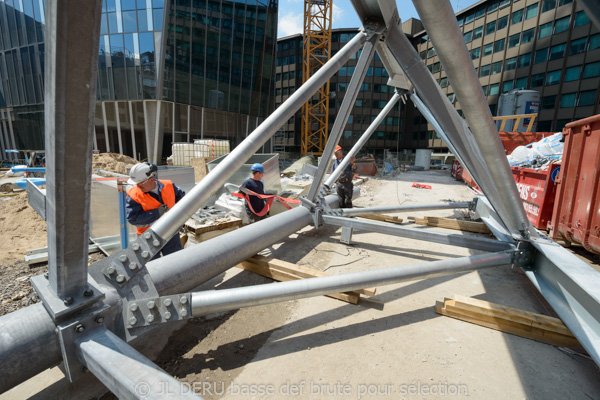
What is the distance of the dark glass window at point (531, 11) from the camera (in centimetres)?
3322

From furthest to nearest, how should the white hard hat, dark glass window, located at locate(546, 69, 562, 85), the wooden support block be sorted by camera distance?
1. dark glass window, located at locate(546, 69, 562, 85)
2. the white hard hat
3. the wooden support block

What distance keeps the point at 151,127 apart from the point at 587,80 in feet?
142

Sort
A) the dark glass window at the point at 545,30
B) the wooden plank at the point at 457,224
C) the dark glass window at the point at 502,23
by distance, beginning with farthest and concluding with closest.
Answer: the dark glass window at the point at 502,23 < the dark glass window at the point at 545,30 < the wooden plank at the point at 457,224

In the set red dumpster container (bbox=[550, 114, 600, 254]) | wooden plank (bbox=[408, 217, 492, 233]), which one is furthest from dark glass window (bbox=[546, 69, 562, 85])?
wooden plank (bbox=[408, 217, 492, 233])

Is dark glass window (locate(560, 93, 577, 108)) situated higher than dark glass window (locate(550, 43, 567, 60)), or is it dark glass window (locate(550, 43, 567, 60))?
dark glass window (locate(550, 43, 567, 60))

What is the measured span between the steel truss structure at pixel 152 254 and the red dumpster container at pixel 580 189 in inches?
71.3

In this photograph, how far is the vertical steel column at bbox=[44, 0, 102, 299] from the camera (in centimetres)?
120

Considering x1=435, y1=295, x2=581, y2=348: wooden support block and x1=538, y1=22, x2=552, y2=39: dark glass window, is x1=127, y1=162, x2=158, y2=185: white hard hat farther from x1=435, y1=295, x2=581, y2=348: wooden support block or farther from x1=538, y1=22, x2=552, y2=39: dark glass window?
x1=538, y1=22, x2=552, y2=39: dark glass window

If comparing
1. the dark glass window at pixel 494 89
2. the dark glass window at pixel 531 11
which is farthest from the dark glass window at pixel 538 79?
the dark glass window at pixel 531 11

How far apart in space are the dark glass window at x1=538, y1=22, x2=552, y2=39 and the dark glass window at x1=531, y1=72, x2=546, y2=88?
4309 millimetres

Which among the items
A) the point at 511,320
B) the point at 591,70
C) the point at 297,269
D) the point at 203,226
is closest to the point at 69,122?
the point at 297,269

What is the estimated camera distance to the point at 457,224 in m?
6.56

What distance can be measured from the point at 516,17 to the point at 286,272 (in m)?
47.8

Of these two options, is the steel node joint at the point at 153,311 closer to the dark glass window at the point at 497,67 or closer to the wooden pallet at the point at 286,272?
the wooden pallet at the point at 286,272
